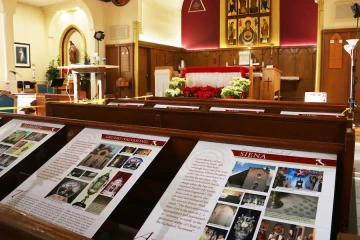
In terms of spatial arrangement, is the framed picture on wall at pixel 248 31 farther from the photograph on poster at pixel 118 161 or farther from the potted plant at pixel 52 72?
the photograph on poster at pixel 118 161

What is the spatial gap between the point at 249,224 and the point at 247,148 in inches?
14.4

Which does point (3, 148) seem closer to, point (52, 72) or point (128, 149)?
point (128, 149)

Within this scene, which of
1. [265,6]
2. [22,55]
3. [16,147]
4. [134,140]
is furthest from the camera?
[22,55]

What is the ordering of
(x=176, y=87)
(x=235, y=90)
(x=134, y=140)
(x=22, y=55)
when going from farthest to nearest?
(x=22, y=55), (x=176, y=87), (x=235, y=90), (x=134, y=140)

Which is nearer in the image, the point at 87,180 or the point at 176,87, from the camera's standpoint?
the point at 87,180

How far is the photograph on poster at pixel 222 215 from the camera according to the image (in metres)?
1.14

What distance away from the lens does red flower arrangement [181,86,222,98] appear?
6.41 m

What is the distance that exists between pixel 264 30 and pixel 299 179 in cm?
1215

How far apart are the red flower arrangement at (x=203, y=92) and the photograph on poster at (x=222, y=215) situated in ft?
17.3

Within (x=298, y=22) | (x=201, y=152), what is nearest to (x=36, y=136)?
(x=201, y=152)

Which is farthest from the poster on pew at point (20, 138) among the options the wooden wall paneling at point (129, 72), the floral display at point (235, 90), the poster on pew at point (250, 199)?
the wooden wall paneling at point (129, 72)

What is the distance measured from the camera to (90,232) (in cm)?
123

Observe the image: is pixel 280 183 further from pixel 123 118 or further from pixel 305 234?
pixel 123 118

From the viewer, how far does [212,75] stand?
7254 millimetres
